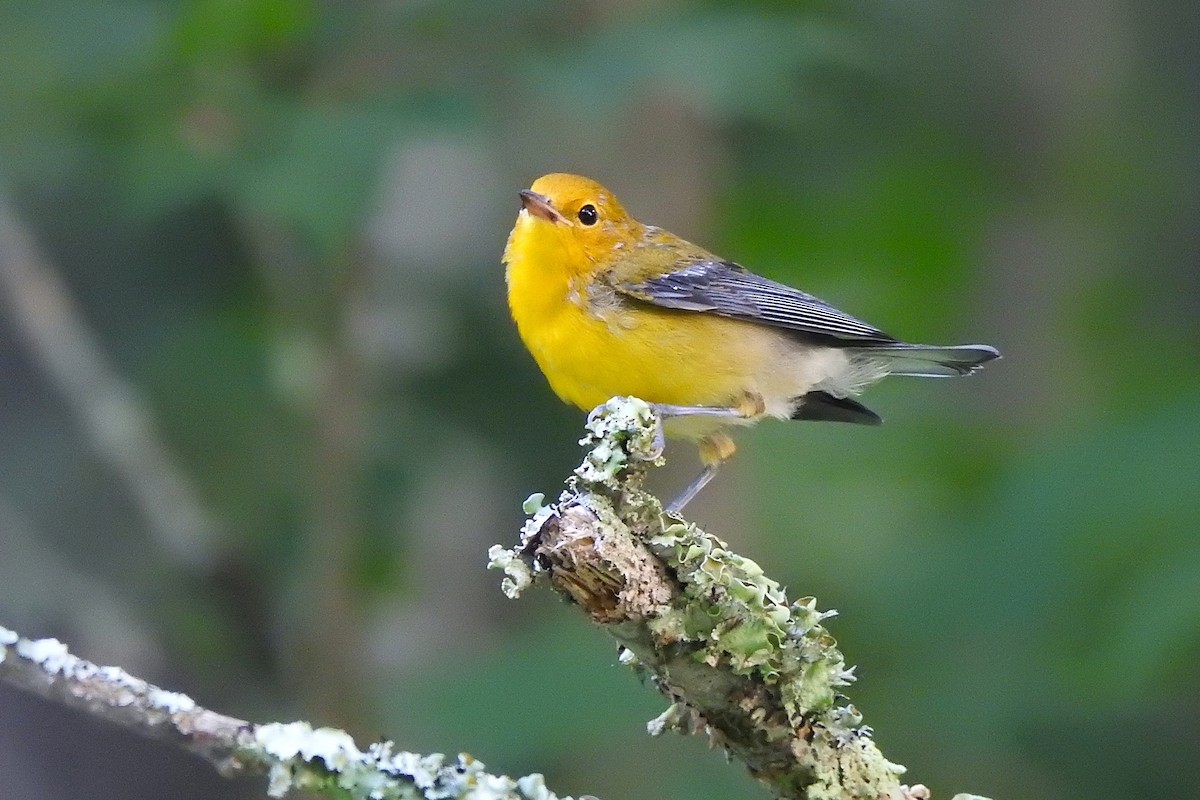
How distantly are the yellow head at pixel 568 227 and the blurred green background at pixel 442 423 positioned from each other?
1.20 ft

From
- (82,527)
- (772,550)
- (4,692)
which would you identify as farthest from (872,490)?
(4,692)

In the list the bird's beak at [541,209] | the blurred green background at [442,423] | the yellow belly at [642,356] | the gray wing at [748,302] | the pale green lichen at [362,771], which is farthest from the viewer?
the blurred green background at [442,423]

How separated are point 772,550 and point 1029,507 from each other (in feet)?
8.78

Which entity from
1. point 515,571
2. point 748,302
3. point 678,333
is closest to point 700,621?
point 515,571

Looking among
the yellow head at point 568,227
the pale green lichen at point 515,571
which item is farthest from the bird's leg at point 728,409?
the pale green lichen at point 515,571

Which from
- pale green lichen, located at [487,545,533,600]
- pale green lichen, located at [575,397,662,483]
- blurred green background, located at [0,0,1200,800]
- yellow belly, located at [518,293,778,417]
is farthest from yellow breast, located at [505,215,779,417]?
pale green lichen, located at [487,545,533,600]

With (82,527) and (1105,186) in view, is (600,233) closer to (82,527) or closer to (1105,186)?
(82,527)

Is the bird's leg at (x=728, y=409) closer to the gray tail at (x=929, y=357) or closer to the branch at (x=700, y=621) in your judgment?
the gray tail at (x=929, y=357)

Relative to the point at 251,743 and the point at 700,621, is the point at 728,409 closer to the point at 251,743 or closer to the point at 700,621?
the point at 700,621

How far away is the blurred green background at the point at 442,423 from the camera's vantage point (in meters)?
6.16

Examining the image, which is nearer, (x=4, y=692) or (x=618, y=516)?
(x=618, y=516)

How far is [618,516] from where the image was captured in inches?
135

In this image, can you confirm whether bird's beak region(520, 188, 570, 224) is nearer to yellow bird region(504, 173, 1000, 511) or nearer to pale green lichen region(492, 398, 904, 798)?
yellow bird region(504, 173, 1000, 511)

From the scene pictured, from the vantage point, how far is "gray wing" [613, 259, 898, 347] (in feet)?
18.0
